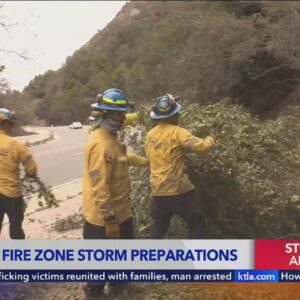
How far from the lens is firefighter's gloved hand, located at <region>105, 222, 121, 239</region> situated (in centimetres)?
416

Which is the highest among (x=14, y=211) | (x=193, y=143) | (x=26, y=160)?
(x=193, y=143)

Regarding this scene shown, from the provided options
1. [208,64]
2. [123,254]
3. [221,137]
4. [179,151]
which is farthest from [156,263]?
[208,64]

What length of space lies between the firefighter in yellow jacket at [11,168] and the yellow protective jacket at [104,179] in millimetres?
1185

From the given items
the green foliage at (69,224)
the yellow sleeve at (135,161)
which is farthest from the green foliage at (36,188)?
the green foliage at (69,224)

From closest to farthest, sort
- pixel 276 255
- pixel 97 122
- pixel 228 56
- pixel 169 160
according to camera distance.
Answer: pixel 276 255 < pixel 97 122 < pixel 169 160 < pixel 228 56

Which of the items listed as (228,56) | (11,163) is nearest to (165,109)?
(11,163)

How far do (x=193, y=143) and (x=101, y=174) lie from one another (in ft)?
3.28

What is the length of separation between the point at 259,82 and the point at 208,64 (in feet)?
6.12

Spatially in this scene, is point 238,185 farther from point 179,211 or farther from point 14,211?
point 14,211

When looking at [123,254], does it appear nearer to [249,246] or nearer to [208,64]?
[249,246]

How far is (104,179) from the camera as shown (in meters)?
4.10

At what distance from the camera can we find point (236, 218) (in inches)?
210

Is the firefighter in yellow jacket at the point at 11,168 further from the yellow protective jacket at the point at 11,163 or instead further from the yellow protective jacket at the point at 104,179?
the yellow protective jacket at the point at 104,179

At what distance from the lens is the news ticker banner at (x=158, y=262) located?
4176 millimetres
